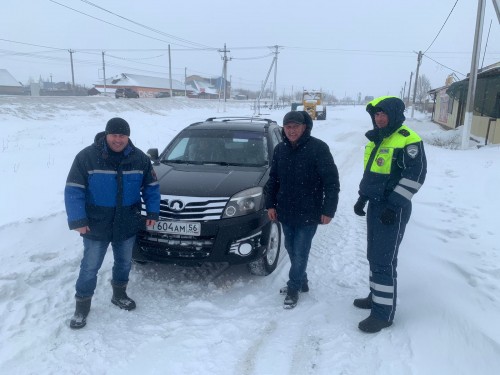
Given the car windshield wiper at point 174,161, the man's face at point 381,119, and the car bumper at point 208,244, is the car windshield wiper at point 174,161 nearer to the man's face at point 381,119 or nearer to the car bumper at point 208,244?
the car bumper at point 208,244

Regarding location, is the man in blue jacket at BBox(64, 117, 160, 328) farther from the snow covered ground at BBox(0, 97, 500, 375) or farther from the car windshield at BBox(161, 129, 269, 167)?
the car windshield at BBox(161, 129, 269, 167)

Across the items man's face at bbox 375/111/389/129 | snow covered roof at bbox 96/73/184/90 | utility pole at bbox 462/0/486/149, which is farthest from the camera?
snow covered roof at bbox 96/73/184/90

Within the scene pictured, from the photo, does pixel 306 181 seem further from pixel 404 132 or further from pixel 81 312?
pixel 81 312

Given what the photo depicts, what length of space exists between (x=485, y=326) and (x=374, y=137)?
64.5 inches

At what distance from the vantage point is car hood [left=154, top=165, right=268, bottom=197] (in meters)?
4.11

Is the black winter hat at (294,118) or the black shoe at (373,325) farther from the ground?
the black winter hat at (294,118)

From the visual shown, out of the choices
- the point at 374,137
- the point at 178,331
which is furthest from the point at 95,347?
the point at 374,137

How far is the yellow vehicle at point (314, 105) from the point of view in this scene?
34.4 metres

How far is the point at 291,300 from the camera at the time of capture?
379 centimetres

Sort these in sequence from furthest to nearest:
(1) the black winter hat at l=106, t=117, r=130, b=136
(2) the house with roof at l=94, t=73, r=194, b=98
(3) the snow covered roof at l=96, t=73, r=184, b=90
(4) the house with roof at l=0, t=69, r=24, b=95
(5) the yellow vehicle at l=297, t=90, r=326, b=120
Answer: (3) the snow covered roof at l=96, t=73, r=184, b=90, (2) the house with roof at l=94, t=73, r=194, b=98, (4) the house with roof at l=0, t=69, r=24, b=95, (5) the yellow vehicle at l=297, t=90, r=326, b=120, (1) the black winter hat at l=106, t=117, r=130, b=136

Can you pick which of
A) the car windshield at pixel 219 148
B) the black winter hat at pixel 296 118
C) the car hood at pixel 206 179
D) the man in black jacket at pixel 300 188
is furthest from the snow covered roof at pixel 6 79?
the black winter hat at pixel 296 118

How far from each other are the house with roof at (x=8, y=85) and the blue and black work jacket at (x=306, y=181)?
68.8 m

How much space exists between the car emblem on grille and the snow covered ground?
832 millimetres

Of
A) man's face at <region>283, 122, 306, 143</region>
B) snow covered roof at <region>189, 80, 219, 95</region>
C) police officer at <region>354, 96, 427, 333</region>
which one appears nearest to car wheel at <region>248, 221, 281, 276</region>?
man's face at <region>283, 122, 306, 143</region>
